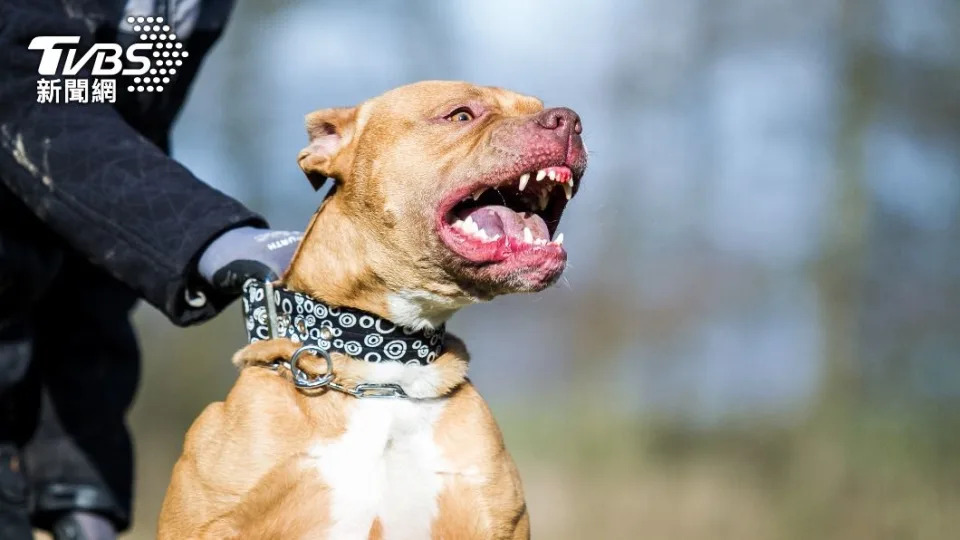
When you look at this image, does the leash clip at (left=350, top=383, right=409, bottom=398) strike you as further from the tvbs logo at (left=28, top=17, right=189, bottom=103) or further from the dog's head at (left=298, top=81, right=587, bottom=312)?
the tvbs logo at (left=28, top=17, right=189, bottom=103)

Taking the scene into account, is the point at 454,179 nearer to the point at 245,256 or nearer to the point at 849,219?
the point at 245,256

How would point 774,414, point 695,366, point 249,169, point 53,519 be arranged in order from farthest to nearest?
1. point 249,169
2. point 695,366
3. point 774,414
4. point 53,519


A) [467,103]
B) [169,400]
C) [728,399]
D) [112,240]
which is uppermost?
[467,103]

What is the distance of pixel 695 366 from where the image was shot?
9766 mm

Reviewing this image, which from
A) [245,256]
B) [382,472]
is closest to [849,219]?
[245,256]

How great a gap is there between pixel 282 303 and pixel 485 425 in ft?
2.00

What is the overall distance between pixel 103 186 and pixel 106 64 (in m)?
0.72

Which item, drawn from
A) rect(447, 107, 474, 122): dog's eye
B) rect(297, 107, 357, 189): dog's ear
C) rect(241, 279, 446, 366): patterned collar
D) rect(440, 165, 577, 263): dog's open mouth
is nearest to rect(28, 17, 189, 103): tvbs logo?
rect(297, 107, 357, 189): dog's ear

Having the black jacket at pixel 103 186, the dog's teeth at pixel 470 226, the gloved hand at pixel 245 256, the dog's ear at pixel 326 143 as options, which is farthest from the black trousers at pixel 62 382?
the dog's teeth at pixel 470 226

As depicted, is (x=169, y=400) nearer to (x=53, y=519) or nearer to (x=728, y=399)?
(x=728, y=399)

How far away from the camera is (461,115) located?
321cm

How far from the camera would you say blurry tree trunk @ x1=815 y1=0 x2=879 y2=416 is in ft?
28.6

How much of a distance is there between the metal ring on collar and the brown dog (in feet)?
0.08

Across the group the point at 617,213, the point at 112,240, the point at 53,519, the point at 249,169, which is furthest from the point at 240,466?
the point at 249,169
